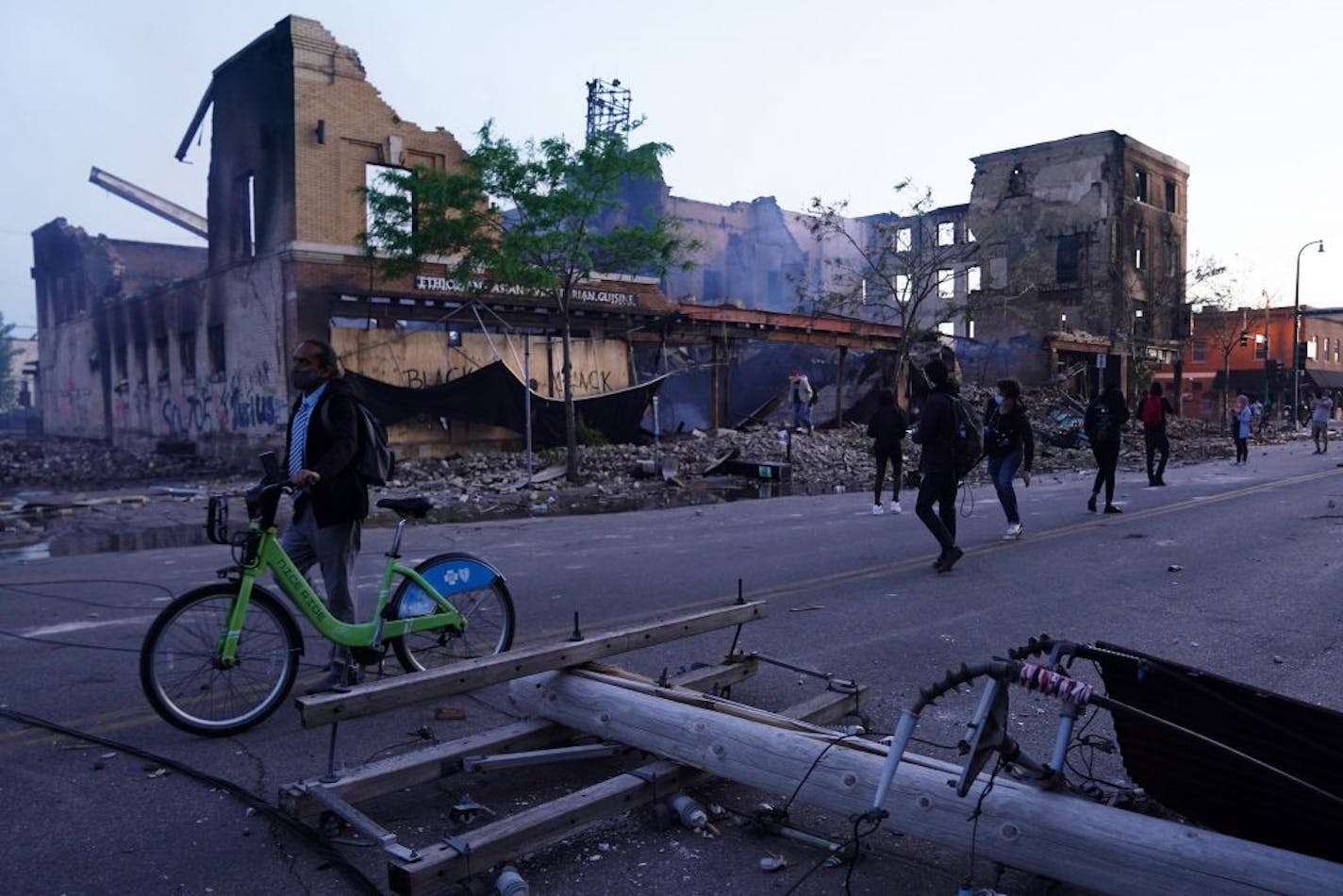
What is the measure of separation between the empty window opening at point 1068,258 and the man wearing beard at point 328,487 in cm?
5230

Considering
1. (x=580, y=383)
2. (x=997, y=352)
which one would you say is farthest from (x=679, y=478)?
(x=997, y=352)

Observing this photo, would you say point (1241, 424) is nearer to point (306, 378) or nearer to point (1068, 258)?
point (306, 378)

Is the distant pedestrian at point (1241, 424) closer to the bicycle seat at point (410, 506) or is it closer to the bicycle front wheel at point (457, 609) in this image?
the bicycle front wheel at point (457, 609)

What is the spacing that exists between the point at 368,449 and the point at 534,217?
15317 mm

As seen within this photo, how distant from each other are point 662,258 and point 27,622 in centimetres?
1507

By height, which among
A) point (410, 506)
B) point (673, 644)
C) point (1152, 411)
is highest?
point (1152, 411)

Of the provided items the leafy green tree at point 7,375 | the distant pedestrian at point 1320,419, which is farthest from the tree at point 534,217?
the leafy green tree at point 7,375

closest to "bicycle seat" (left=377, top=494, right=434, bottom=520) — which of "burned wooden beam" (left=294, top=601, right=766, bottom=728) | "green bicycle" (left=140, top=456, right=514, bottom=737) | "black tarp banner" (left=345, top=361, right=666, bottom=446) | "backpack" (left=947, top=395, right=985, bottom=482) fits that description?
"green bicycle" (left=140, top=456, right=514, bottom=737)

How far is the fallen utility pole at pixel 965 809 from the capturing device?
266cm

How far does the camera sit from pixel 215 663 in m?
4.79

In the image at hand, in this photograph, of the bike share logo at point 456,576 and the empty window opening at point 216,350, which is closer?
the bike share logo at point 456,576

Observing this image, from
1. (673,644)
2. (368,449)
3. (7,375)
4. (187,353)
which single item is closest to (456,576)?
(368,449)

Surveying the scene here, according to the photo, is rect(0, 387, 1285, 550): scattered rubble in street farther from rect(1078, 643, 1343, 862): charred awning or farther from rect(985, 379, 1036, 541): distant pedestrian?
rect(1078, 643, 1343, 862): charred awning

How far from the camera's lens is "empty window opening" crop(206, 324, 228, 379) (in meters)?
28.0
